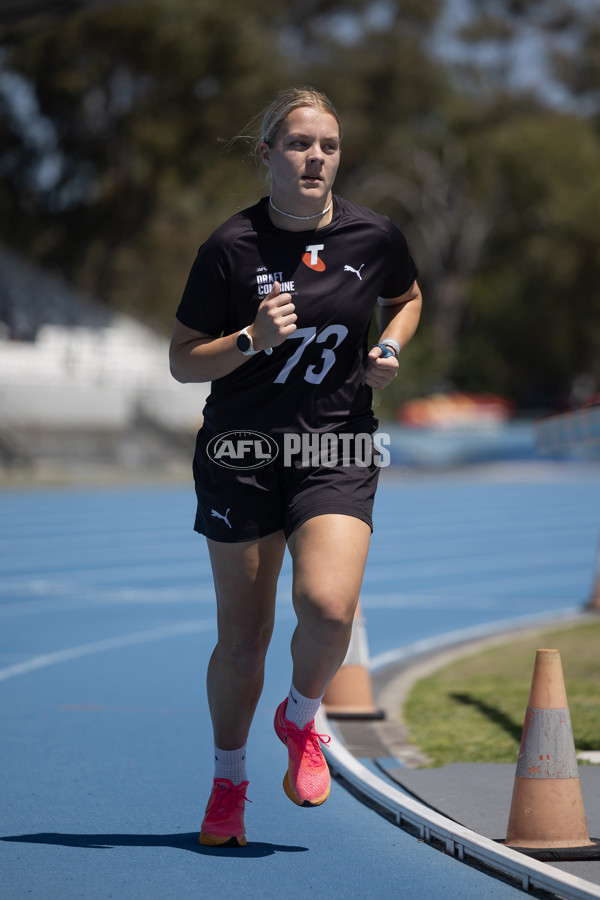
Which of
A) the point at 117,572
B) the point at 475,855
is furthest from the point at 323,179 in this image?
the point at 117,572

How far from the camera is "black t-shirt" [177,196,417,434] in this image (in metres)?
3.76

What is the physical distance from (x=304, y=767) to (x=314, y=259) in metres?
1.54

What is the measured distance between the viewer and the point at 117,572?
13.4 metres

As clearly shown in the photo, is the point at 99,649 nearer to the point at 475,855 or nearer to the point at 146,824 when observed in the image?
the point at 146,824

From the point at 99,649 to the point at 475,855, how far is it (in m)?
5.21

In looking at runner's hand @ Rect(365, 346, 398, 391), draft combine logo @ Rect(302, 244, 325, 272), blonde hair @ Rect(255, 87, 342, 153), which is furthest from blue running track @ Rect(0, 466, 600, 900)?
blonde hair @ Rect(255, 87, 342, 153)

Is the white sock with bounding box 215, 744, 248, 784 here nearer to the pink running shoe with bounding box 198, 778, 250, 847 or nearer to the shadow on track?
the pink running shoe with bounding box 198, 778, 250, 847

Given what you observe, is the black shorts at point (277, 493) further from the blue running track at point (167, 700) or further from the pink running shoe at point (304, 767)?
the blue running track at point (167, 700)

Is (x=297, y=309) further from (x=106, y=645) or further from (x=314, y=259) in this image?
(x=106, y=645)

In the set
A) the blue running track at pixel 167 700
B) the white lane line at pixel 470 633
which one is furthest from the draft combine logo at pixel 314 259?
the white lane line at pixel 470 633

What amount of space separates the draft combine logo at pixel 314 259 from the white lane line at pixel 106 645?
15.5 feet

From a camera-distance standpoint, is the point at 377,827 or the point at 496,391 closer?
the point at 377,827

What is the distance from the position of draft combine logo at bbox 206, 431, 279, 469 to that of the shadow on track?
4.26ft

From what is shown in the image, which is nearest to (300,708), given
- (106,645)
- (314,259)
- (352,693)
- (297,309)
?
(297,309)
